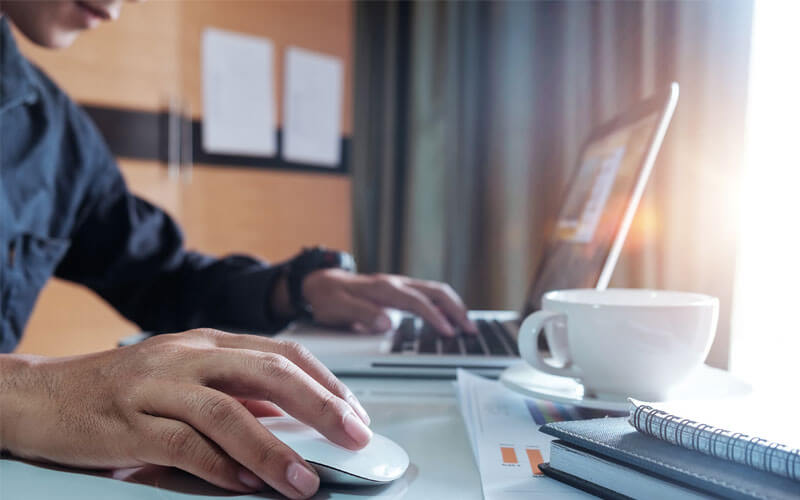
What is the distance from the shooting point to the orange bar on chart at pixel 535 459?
0.36 meters

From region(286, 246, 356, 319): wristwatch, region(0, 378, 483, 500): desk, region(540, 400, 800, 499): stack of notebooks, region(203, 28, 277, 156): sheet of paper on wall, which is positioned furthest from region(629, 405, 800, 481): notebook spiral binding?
region(203, 28, 277, 156): sheet of paper on wall

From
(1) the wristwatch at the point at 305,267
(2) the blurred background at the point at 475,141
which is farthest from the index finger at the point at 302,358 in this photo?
(2) the blurred background at the point at 475,141

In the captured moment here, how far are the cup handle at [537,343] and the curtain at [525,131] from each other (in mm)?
580

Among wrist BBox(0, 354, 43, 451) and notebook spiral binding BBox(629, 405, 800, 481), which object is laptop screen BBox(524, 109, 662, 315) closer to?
notebook spiral binding BBox(629, 405, 800, 481)

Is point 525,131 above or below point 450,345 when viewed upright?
above

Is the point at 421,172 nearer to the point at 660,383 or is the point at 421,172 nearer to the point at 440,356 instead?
the point at 440,356

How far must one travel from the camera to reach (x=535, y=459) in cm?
38

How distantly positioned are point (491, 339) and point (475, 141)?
112 centimetres

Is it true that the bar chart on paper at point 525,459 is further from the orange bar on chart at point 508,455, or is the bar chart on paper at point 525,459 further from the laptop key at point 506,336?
the laptop key at point 506,336

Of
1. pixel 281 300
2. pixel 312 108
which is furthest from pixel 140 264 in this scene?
pixel 312 108

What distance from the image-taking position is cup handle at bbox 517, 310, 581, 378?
0.49m

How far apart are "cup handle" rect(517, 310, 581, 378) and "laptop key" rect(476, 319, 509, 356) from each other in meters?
0.16

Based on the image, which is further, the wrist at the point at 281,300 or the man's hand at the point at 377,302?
the wrist at the point at 281,300

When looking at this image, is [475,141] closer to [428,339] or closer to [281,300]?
[281,300]
